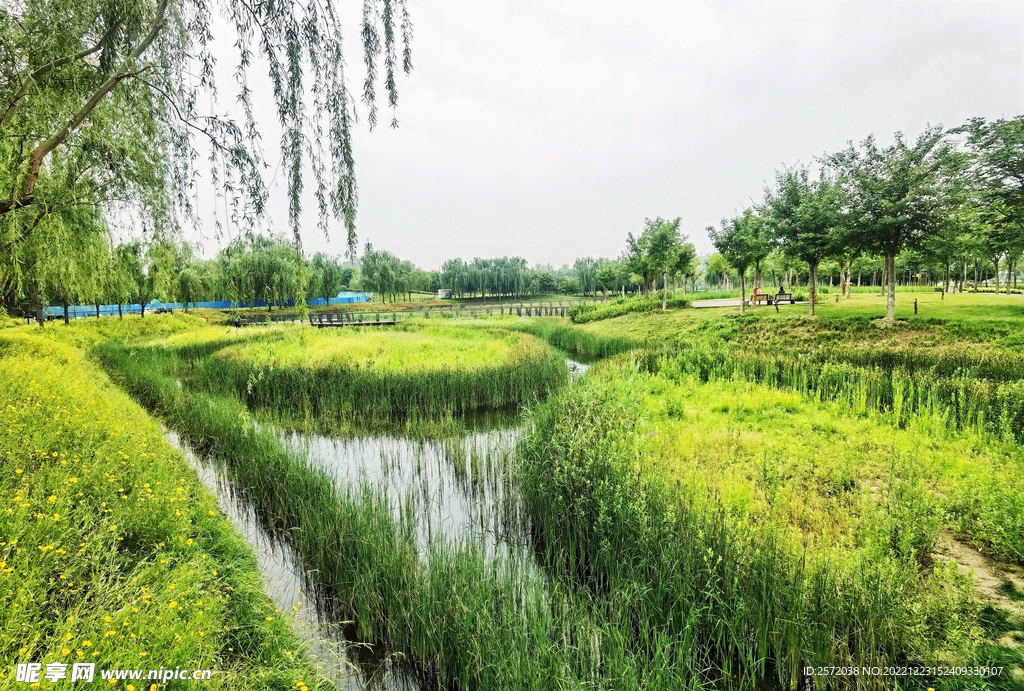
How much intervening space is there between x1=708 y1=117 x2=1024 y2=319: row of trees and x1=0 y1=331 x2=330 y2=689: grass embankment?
2142 cm

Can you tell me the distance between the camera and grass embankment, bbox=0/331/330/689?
2.77 meters

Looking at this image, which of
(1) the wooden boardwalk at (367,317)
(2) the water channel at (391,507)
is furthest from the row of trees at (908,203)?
(1) the wooden boardwalk at (367,317)

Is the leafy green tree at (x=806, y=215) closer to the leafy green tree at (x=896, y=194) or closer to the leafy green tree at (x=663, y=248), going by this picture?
the leafy green tree at (x=896, y=194)

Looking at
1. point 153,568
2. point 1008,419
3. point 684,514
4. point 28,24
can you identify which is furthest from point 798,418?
point 28,24

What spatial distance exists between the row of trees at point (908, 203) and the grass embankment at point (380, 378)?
47.0 ft

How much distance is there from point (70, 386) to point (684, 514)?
12.1 meters

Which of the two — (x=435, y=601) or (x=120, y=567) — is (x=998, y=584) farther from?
(x=120, y=567)

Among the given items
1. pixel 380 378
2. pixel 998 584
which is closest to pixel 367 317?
pixel 380 378

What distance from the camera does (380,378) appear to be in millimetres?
12992

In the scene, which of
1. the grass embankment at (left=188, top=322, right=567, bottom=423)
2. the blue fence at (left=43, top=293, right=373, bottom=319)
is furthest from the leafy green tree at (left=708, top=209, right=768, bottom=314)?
the blue fence at (left=43, top=293, right=373, bottom=319)

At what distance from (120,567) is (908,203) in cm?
2419

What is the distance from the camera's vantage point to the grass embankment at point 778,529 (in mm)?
3545

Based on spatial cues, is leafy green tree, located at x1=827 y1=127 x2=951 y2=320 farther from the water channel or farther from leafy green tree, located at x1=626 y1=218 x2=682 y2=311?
the water channel

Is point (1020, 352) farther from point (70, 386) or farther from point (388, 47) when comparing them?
point (70, 386)
